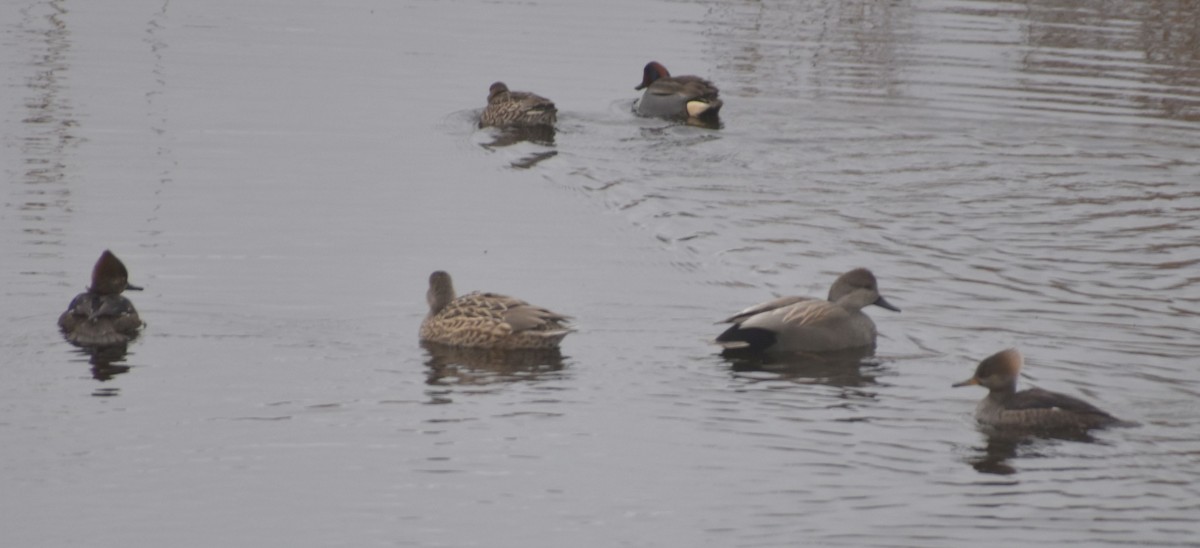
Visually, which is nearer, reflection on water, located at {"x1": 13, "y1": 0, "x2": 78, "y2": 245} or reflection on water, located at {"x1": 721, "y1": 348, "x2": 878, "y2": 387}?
reflection on water, located at {"x1": 721, "y1": 348, "x2": 878, "y2": 387}

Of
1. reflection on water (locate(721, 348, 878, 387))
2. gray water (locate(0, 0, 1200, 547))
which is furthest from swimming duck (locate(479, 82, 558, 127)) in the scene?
reflection on water (locate(721, 348, 878, 387))

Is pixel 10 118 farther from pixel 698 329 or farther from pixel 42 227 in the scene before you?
pixel 698 329

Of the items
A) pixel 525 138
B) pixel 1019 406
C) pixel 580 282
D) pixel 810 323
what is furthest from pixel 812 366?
pixel 525 138

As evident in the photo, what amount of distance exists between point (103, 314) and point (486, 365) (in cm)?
232

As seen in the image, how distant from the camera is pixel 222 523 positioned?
834cm

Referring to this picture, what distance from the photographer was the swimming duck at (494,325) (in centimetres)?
1149

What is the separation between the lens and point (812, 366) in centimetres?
1159

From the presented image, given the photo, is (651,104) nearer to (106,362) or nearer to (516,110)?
(516,110)

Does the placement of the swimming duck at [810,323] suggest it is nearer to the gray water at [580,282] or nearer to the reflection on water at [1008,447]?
the gray water at [580,282]

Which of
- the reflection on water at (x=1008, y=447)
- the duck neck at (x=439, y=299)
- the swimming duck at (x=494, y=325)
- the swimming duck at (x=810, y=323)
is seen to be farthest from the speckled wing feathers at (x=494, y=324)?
the reflection on water at (x=1008, y=447)

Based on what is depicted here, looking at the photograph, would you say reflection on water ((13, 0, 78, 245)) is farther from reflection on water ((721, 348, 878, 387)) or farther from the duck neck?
reflection on water ((721, 348, 878, 387))

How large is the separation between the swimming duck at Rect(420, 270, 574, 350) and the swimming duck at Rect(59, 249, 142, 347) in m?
1.81

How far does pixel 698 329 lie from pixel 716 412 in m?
1.92

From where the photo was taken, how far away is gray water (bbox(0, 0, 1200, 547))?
8.76 meters
